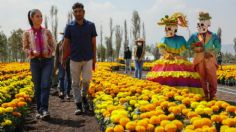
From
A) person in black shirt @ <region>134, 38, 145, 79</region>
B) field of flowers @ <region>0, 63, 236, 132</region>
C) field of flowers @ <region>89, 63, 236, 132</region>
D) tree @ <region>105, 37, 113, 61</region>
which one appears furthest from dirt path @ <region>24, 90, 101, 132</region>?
A: tree @ <region>105, 37, 113, 61</region>

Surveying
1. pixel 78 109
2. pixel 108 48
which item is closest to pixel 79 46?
pixel 78 109

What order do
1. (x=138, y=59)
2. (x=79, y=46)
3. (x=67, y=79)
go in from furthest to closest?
1. (x=138, y=59)
2. (x=67, y=79)
3. (x=79, y=46)

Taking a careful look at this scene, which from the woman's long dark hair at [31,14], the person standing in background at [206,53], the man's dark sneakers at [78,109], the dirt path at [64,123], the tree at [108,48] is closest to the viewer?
the dirt path at [64,123]

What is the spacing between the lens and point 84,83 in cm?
836

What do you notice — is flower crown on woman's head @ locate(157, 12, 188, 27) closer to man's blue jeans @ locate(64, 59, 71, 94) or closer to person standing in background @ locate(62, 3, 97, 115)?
man's blue jeans @ locate(64, 59, 71, 94)

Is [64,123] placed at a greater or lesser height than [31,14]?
lesser

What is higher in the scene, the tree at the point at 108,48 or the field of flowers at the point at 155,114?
the tree at the point at 108,48

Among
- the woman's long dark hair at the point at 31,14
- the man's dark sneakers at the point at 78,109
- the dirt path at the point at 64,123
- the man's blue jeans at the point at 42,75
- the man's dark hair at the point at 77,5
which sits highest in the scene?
the man's dark hair at the point at 77,5

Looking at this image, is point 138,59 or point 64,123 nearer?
point 64,123

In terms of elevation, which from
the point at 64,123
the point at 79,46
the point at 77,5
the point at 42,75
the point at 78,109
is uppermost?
the point at 77,5

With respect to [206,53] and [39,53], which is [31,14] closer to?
[39,53]

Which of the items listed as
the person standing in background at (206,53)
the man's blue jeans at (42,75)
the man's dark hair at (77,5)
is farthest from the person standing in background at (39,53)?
the person standing in background at (206,53)

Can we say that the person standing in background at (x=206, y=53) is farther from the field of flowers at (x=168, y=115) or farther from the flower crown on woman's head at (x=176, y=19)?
the field of flowers at (x=168, y=115)

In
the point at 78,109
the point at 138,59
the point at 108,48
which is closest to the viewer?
the point at 78,109
